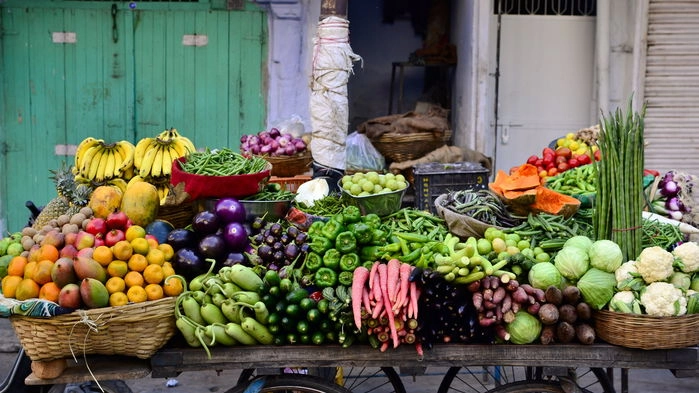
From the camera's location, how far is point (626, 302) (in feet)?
13.5

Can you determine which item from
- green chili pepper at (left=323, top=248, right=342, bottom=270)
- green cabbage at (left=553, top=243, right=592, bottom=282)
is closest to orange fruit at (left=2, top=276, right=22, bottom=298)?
green chili pepper at (left=323, top=248, right=342, bottom=270)

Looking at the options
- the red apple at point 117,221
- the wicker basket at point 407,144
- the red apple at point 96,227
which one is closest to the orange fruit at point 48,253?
the red apple at point 96,227

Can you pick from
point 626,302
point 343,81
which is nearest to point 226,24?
point 343,81

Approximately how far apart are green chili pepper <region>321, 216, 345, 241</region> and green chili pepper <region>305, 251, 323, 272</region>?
0.11 m

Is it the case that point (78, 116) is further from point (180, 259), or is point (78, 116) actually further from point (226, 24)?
point (180, 259)

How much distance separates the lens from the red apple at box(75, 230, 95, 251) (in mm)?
4262

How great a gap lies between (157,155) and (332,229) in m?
1.84

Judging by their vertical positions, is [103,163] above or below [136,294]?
above

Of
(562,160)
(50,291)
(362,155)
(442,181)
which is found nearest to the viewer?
(50,291)

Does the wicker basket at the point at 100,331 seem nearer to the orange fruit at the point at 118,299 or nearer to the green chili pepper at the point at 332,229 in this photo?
the orange fruit at the point at 118,299

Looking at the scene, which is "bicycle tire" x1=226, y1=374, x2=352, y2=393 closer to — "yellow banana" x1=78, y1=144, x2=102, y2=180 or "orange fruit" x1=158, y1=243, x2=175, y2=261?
"orange fruit" x1=158, y1=243, x2=175, y2=261

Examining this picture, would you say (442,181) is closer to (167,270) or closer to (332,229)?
(332,229)

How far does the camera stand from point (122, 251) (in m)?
4.19

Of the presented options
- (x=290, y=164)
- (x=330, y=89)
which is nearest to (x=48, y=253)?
(x=330, y=89)
